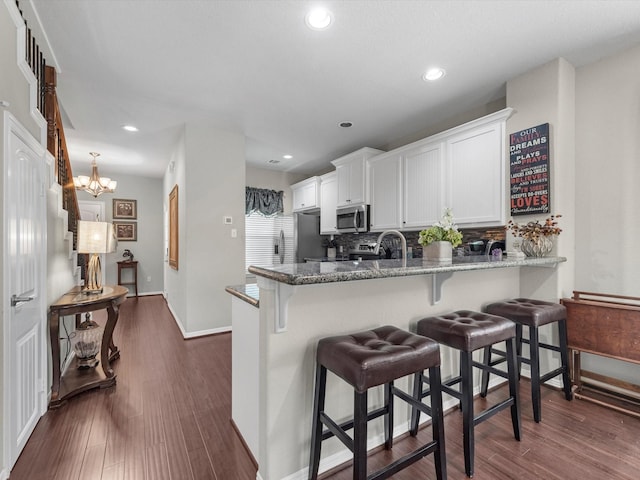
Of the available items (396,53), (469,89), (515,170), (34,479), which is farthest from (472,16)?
(34,479)

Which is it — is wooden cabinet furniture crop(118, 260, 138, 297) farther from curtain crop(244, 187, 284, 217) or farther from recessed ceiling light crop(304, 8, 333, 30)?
recessed ceiling light crop(304, 8, 333, 30)

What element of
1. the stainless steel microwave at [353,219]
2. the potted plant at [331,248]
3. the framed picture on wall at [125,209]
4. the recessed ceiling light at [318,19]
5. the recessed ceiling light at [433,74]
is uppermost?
the recessed ceiling light at [433,74]

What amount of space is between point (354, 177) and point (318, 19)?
103 inches

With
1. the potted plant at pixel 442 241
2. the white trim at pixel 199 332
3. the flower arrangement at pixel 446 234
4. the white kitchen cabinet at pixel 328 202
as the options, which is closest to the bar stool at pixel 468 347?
the potted plant at pixel 442 241

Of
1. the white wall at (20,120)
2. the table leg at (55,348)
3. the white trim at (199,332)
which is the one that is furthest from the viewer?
the white trim at (199,332)

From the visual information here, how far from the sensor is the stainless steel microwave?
4.30 meters

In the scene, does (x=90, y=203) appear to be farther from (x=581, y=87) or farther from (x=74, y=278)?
(x=581, y=87)

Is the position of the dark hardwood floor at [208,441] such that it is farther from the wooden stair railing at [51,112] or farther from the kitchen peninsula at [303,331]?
the wooden stair railing at [51,112]

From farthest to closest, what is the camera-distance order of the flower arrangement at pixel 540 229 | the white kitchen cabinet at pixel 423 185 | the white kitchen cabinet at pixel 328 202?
the white kitchen cabinet at pixel 328 202 < the white kitchen cabinet at pixel 423 185 < the flower arrangement at pixel 540 229

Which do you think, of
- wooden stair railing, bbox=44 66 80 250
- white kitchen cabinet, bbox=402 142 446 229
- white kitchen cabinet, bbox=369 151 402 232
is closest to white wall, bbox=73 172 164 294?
wooden stair railing, bbox=44 66 80 250

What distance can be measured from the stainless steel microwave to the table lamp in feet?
9.78

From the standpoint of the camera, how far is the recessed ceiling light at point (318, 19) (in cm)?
190

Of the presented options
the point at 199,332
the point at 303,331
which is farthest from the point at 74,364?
the point at 303,331

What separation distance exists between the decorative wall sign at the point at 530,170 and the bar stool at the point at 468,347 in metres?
1.26
